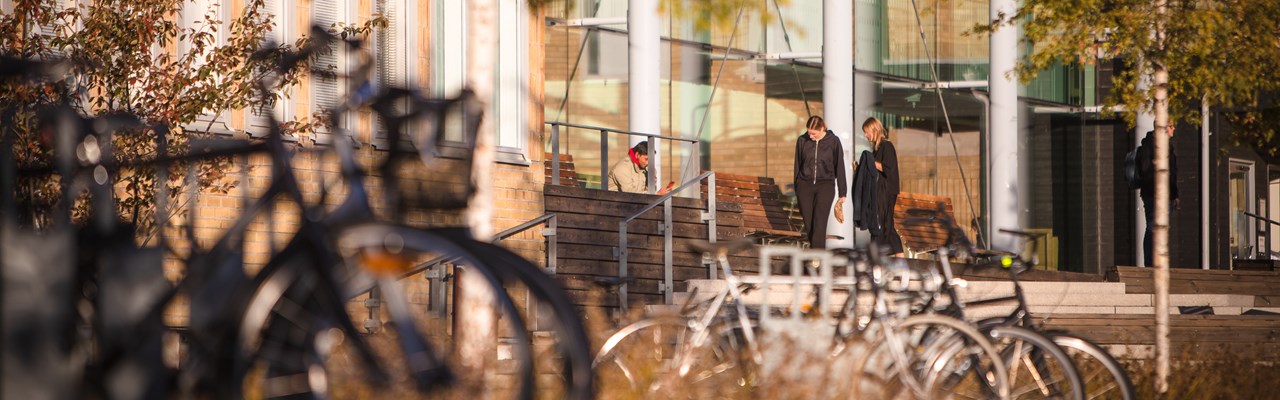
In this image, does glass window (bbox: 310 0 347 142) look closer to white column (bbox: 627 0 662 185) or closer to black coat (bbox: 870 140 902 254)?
white column (bbox: 627 0 662 185)

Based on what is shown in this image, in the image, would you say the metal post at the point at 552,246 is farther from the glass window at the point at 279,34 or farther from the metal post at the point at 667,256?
the glass window at the point at 279,34

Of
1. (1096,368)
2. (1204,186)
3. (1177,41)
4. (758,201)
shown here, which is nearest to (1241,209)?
(1204,186)

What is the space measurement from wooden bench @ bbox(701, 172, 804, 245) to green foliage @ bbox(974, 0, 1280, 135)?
8.68 meters

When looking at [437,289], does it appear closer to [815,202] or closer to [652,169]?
[815,202]

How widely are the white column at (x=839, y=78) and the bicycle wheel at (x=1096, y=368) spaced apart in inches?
526

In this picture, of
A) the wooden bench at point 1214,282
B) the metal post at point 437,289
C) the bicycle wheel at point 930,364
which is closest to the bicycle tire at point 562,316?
the bicycle wheel at point 930,364

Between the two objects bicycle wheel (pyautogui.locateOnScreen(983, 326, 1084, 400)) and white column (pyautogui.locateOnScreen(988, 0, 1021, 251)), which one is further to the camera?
white column (pyautogui.locateOnScreen(988, 0, 1021, 251))

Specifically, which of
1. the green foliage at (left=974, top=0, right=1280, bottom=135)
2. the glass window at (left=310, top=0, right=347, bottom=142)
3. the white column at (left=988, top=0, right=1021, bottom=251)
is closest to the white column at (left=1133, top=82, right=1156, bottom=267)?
the white column at (left=988, top=0, right=1021, bottom=251)

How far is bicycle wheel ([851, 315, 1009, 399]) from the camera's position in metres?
6.87

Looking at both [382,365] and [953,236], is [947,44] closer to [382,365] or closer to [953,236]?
[953,236]

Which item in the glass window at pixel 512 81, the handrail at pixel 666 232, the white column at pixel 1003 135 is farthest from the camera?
the white column at pixel 1003 135

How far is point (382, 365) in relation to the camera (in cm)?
450

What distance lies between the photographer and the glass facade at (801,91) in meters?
24.7

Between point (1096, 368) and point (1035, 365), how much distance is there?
222 mm
